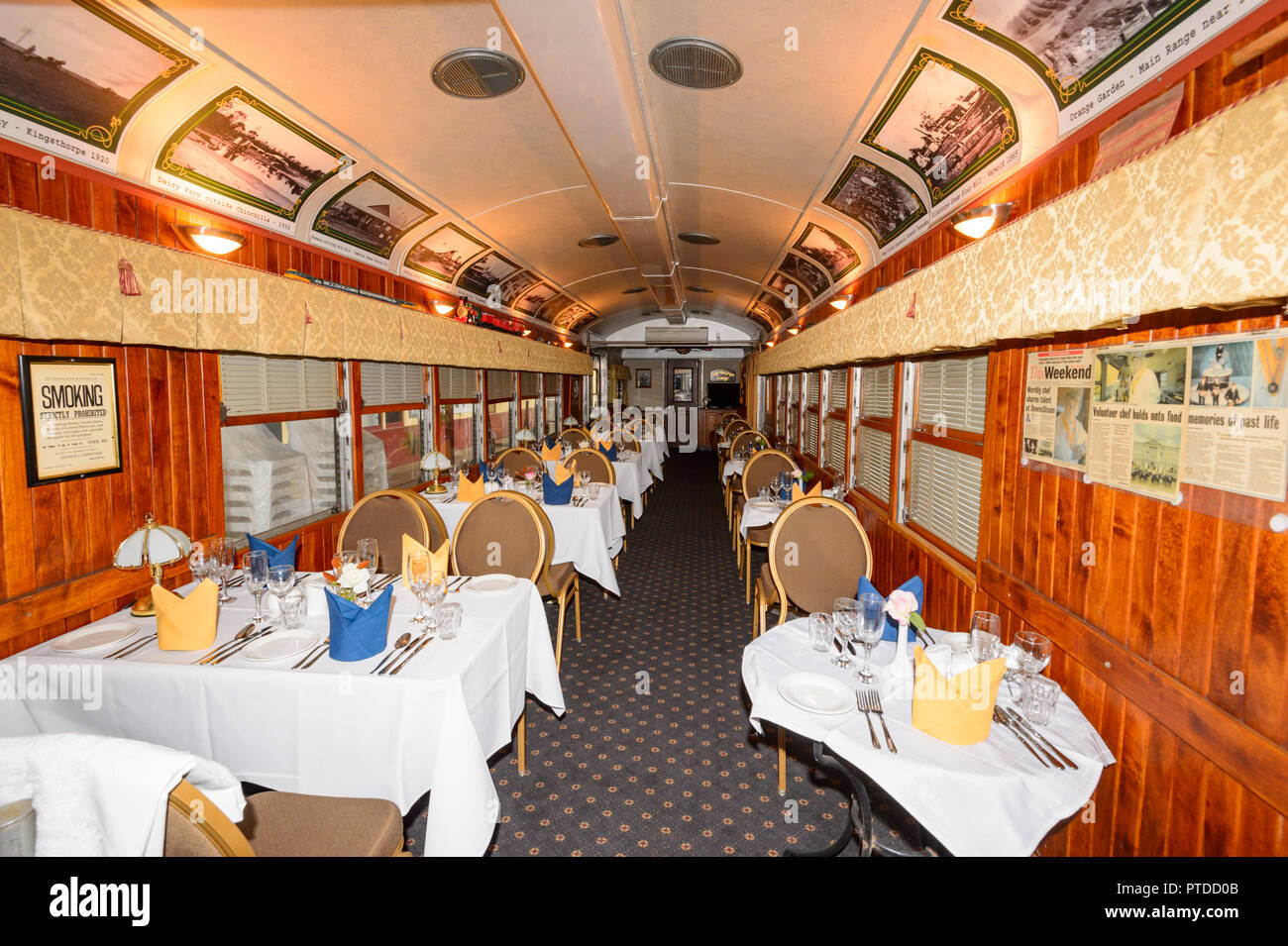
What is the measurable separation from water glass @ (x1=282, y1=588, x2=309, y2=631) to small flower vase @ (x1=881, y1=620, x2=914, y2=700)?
7.07ft

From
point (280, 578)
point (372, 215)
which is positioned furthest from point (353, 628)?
point (372, 215)

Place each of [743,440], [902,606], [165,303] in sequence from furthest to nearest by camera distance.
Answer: [743,440], [165,303], [902,606]

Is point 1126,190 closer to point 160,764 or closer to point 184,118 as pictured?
point 160,764

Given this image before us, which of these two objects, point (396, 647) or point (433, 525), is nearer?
point (396, 647)

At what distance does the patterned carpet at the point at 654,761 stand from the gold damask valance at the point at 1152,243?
2.26 m

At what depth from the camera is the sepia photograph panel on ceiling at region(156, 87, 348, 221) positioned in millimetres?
3092

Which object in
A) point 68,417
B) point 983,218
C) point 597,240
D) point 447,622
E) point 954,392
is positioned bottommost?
point 447,622

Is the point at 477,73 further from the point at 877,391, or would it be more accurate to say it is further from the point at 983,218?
the point at 877,391

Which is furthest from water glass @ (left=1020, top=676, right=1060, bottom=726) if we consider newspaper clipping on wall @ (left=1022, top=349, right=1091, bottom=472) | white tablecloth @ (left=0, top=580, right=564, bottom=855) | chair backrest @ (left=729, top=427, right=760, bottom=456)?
chair backrest @ (left=729, top=427, right=760, bottom=456)

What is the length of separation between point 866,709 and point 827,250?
5.55 meters

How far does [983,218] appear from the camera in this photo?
2861 millimetres

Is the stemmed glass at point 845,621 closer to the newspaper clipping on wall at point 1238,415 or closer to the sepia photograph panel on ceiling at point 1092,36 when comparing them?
the newspaper clipping on wall at point 1238,415

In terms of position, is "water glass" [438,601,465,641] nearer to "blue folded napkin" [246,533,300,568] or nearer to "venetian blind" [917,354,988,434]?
"blue folded napkin" [246,533,300,568]

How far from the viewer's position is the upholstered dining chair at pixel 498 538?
356 centimetres
